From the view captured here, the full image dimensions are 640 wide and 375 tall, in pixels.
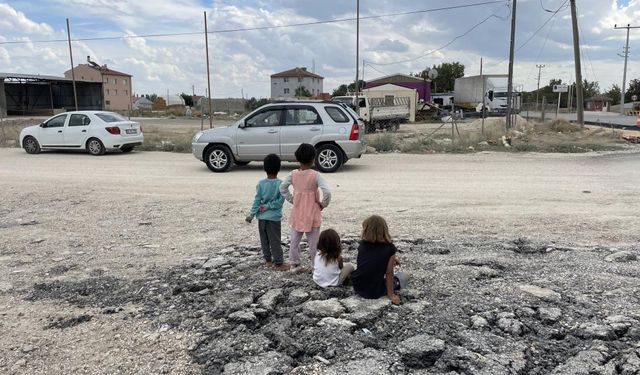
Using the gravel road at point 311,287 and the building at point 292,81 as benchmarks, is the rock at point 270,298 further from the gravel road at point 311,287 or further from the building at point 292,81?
the building at point 292,81

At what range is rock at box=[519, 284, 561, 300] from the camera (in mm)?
4250

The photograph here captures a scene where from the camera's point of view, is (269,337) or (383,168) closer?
(269,337)

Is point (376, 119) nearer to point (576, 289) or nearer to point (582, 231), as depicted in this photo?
point (582, 231)

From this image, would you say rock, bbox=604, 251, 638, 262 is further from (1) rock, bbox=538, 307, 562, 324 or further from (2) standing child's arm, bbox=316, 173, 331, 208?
(2) standing child's arm, bbox=316, 173, 331, 208

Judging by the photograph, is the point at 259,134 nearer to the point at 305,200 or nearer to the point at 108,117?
the point at 108,117

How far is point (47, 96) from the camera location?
59938 millimetres

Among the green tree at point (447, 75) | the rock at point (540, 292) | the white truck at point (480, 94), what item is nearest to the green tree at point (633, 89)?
the green tree at point (447, 75)

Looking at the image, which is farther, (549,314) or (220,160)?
(220,160)

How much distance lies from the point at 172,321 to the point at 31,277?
2095mm

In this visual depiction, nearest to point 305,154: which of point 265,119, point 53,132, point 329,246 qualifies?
point 329,246

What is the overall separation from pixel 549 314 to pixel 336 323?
62.3 inches

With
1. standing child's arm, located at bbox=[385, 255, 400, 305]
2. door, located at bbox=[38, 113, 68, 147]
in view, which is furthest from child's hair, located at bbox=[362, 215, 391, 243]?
door, located at bbox=[38, 113, 68, 147]

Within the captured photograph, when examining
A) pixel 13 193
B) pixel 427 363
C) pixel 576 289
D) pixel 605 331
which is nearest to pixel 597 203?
pixel 576 289

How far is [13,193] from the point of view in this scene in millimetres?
9984
